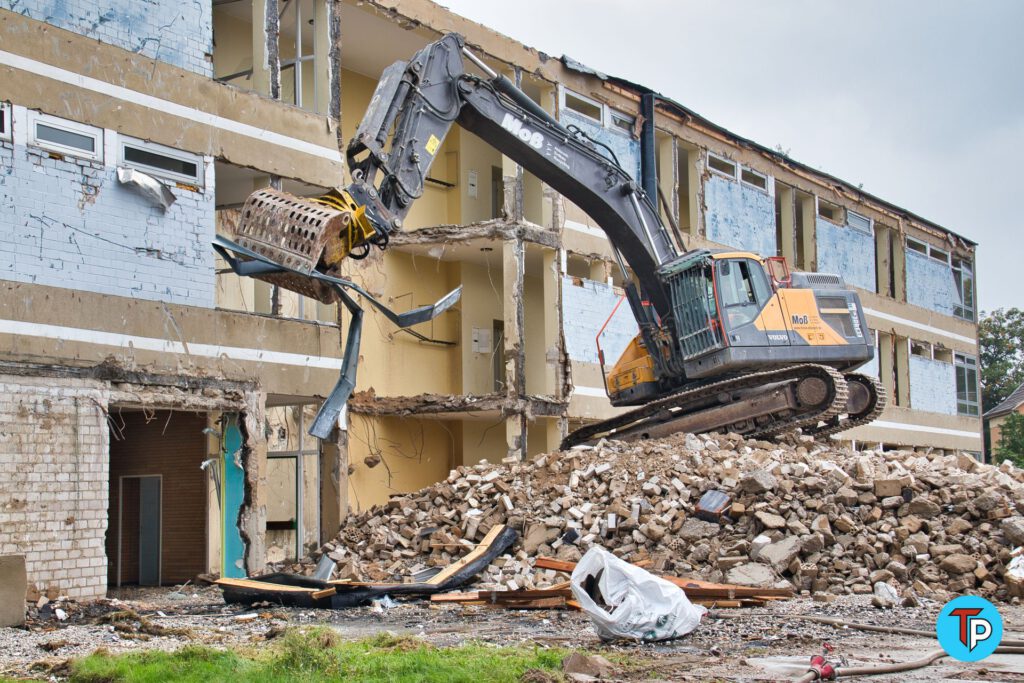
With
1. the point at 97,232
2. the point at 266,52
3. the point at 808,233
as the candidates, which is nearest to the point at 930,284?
the point at 808,233

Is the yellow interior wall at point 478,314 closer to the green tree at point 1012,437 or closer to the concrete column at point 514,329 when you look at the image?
the concrete column at point 514,329

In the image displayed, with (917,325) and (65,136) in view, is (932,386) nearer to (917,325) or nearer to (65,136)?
(917,325)

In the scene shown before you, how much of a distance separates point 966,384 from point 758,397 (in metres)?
25.2

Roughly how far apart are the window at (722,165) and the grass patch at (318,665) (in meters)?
22.6

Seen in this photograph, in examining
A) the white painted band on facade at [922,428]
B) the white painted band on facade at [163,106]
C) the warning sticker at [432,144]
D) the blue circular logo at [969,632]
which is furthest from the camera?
the white painted band on facade at [922,428]

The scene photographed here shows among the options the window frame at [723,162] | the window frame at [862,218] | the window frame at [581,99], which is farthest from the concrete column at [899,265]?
the window frame at [581,99]

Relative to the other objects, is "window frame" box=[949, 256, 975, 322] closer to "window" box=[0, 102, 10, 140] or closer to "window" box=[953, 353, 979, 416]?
"window" box=[953, 353, 979, 416]

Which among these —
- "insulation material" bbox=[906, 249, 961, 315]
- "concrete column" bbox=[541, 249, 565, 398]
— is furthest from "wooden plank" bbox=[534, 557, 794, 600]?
"insulation material" bbox=[906, 249, 961, 315]

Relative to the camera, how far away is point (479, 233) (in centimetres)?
2433

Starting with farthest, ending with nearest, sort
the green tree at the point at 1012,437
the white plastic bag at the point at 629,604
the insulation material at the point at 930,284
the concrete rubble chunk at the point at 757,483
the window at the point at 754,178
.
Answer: the green tree at the point at 1012,437 < the insulation material at the point at 930,284 < the window at the point at 754,178 < the concrete rubble chunk at the point at 757,483 < the white plastic bag at the point at 629,604

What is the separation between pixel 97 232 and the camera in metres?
15.7

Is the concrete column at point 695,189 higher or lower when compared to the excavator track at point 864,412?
higher

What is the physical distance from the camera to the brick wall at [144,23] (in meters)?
15.6

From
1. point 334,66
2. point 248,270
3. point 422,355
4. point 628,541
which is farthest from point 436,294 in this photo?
point 248,270
